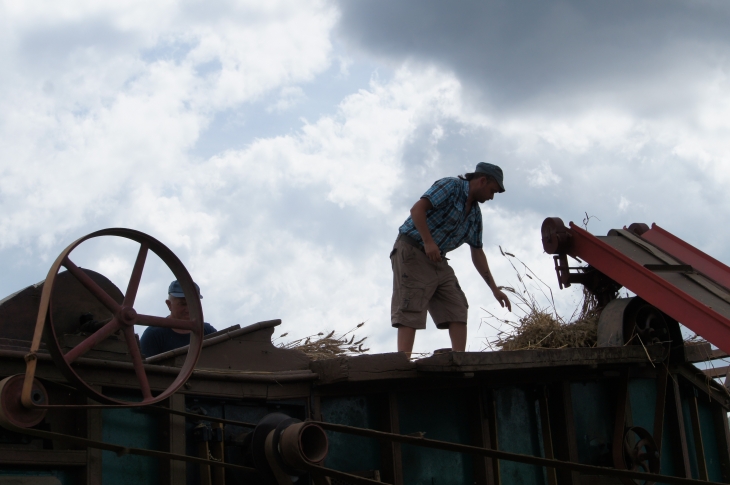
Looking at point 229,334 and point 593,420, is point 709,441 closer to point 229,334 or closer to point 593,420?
point 593,420

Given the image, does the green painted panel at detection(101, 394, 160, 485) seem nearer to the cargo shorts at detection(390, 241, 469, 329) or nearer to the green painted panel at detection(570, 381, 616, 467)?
the cargo shorts at detection(390, 241, 469, 329)

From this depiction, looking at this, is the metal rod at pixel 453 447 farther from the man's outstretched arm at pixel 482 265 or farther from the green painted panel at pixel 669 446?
the man's outstretched arm at pixel 482 265

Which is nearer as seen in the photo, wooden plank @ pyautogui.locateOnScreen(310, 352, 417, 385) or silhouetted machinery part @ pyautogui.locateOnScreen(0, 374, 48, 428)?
silhouetted machinery part @ pyautogui.locateOnScreen(0, 374, 48, 428)

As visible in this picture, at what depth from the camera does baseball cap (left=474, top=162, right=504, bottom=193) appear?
6.10 meters

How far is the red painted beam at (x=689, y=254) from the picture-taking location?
20.1ft

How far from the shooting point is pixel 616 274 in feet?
18.8

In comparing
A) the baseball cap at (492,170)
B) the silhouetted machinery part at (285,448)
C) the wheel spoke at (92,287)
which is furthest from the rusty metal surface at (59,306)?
the baseball cap at (492,170)

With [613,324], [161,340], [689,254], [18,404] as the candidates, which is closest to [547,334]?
[613,324]

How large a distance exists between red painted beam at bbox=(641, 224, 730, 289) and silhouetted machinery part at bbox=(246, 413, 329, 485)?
137 inches

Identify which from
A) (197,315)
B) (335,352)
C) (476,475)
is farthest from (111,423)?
(476,475)

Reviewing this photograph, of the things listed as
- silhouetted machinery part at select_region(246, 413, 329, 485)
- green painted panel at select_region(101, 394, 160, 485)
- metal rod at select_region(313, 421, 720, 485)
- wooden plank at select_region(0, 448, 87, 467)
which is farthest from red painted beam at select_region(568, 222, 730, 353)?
wooden plank at select_region(0, 448, 87, 467)

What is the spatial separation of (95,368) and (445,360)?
180cm

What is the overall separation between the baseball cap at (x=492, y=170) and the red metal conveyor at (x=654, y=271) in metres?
0.43

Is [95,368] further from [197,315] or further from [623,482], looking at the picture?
[623,482]
